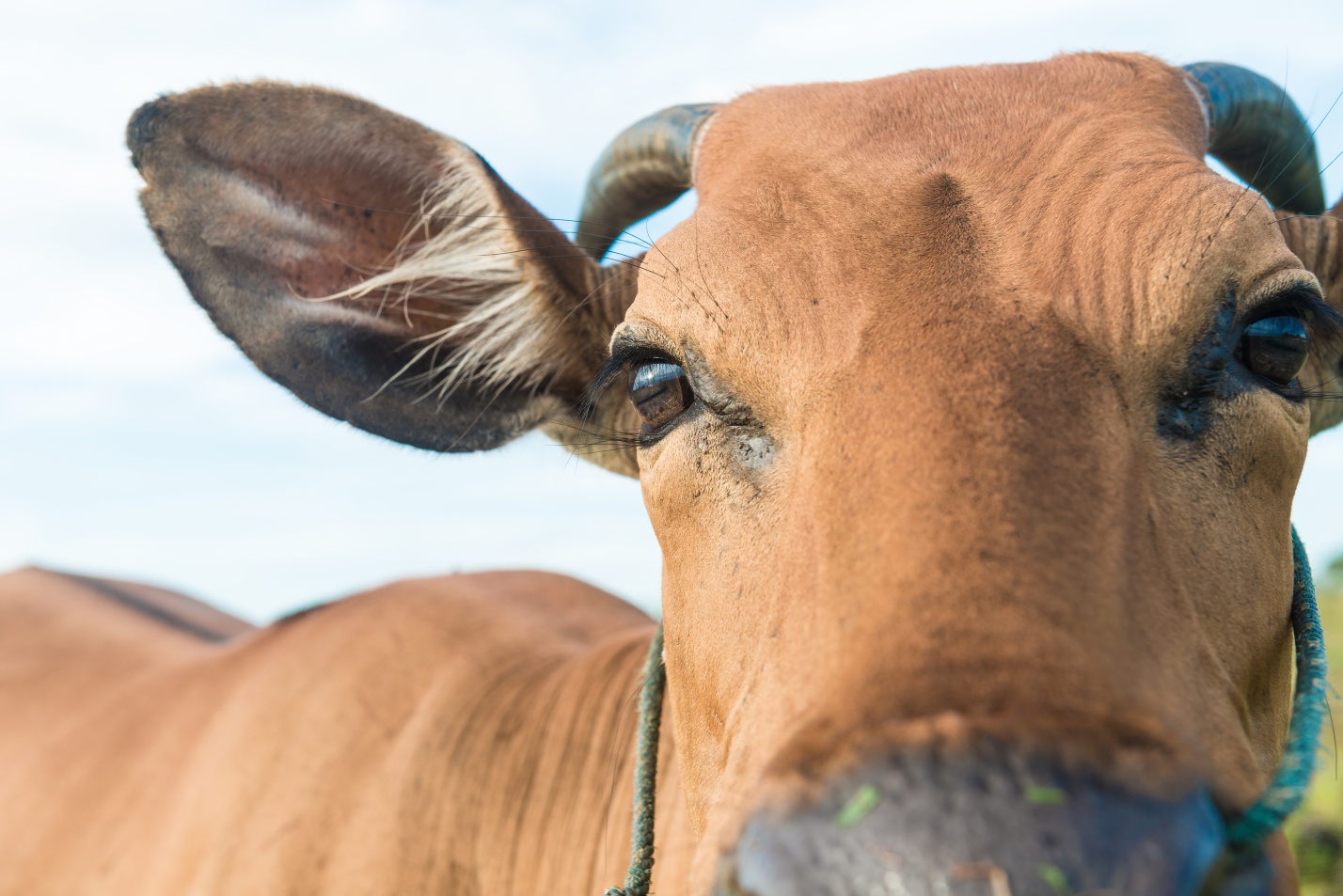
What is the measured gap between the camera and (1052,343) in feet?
6.56

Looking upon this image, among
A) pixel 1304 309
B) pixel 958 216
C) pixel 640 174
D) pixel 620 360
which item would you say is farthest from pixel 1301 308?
pixel 640 174

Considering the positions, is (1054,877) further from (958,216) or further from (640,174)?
(640,174)

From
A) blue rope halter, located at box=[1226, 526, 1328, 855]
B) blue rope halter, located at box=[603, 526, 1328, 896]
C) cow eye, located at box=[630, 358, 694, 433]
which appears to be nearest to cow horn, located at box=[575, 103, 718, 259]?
cow eye, located at box=[630, 358, 694, 433]

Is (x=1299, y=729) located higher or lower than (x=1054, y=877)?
lower

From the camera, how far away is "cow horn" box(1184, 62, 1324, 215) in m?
3.33

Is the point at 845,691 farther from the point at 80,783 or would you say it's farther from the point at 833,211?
the point at 80,783

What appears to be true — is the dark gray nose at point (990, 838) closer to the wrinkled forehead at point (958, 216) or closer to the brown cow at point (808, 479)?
the brown cow at point (808, 479)

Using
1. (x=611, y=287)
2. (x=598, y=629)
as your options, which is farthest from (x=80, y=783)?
(x=611, y=287)

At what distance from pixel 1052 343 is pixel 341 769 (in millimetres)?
2843

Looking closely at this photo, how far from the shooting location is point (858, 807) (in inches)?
55.5

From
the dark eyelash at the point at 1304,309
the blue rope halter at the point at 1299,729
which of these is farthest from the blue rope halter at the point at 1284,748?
the dark eyelash at the point at 1304,309

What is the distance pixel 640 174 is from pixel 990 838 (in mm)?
2769

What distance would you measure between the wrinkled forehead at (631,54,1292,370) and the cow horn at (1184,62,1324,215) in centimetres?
65

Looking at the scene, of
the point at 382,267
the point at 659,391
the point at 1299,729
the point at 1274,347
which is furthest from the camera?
the point at 382,267
